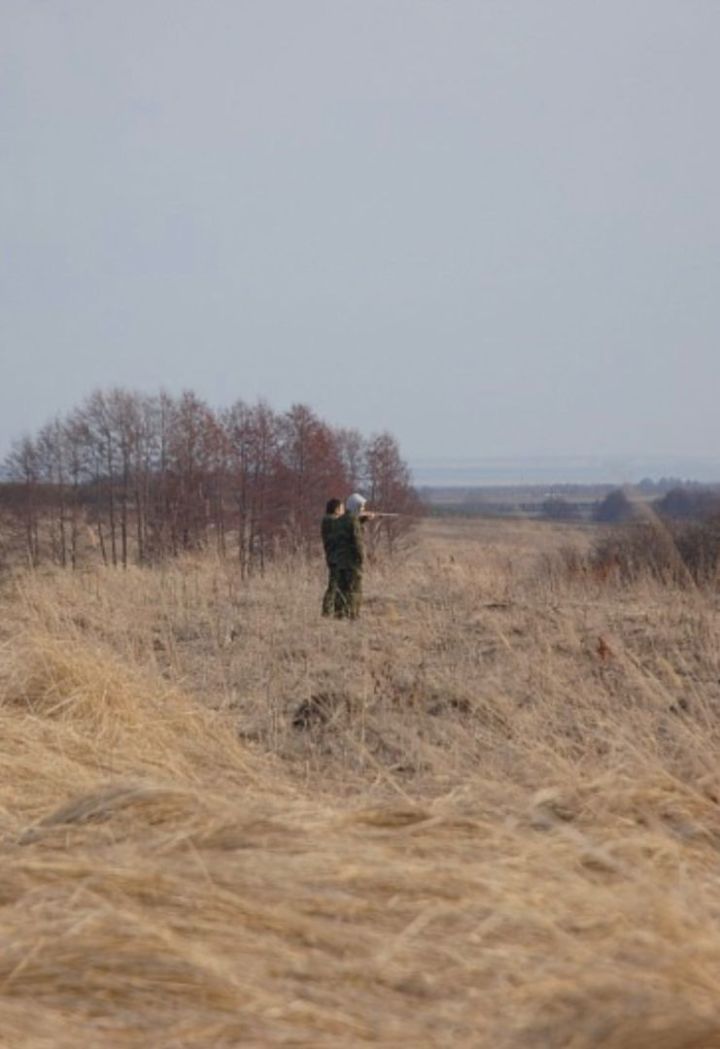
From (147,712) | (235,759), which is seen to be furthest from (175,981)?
(147,712)

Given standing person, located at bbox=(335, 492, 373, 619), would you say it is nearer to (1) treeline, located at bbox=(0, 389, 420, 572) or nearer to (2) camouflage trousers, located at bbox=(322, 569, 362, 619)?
(2) camouflage trousers, located at bbox=(322, 569, 362, 619)

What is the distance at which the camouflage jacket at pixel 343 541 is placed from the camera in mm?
13438

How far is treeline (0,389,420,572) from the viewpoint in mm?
46969

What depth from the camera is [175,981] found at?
353 centimetres

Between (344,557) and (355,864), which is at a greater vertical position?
(344,557)

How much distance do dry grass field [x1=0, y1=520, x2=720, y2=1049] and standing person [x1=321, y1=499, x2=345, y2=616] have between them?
4509mm

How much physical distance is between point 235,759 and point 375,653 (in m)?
3.31

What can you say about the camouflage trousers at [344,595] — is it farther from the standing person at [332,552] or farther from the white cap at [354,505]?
the white cap at [354,505]

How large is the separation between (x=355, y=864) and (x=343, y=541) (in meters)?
9.72

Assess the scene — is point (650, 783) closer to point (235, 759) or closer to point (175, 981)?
point (175, 981)

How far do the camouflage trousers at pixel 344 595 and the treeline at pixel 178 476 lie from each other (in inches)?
1189

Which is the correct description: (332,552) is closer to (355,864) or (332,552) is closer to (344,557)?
(344,557)

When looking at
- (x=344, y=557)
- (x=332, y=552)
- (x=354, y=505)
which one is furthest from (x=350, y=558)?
(x=354, y=505)

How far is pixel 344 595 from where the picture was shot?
43.2 feet
